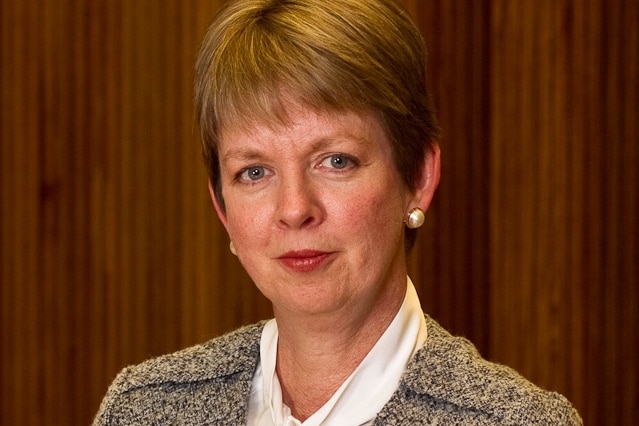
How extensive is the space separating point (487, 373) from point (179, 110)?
1159 millimetres

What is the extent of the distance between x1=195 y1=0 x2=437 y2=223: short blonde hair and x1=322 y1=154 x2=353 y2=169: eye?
0.06 meters

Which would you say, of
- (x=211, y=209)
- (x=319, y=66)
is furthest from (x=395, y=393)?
(x=211, y=209)

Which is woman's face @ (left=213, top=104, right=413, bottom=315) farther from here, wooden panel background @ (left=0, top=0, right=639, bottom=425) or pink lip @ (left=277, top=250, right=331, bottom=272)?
wooden panel background @ (left=0, top=0, right=639, bottom=425)

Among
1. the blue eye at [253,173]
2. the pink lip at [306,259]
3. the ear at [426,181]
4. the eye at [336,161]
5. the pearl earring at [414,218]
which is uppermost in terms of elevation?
the eye at [336,161]

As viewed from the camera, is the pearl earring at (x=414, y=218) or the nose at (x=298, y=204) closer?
the nose at (x=298, y=204)

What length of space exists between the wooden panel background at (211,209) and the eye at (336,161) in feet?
3.11

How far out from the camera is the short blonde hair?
174cm

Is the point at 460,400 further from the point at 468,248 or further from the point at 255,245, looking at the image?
the point at 468,248

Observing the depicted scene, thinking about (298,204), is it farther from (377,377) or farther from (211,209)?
(211,209)

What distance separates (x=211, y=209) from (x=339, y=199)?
40.9 inches

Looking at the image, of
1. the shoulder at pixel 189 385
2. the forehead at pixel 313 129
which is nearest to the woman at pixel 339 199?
the forehead at pixel 313 129

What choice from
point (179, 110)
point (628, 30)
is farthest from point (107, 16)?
point (628, 30)

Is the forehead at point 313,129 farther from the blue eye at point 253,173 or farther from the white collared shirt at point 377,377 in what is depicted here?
the white collared shirt at point 377,377

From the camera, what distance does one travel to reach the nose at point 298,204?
1.72 meters
